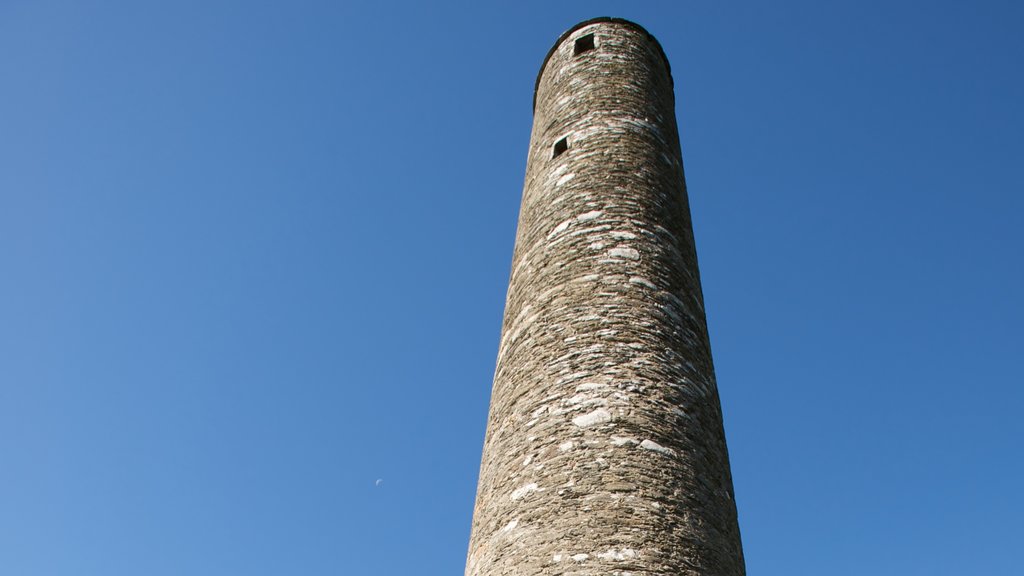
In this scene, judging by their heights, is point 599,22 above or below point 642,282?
above

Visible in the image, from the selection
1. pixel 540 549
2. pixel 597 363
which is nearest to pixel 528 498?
pixel 540 549

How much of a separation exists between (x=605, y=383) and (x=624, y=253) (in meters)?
1.18

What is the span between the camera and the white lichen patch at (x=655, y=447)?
416 centimetres

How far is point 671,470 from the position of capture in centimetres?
414

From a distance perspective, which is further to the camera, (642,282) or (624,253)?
(624,253)

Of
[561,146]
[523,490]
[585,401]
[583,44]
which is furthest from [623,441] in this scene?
[583,44]

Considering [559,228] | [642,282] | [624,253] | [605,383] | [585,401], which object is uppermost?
[559,228]

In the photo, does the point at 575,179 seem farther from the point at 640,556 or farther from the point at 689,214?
the point at 640,556

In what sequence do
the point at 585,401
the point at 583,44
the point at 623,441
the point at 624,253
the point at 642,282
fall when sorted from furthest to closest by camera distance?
the point at 583,44
the point at 624,253
the point at 642,282
the point at 585,401
the point at 623,441

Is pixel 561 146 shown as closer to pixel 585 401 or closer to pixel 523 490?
pixel 585 401

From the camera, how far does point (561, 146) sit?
661cm

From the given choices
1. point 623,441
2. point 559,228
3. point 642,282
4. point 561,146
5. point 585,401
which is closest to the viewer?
point 623,441

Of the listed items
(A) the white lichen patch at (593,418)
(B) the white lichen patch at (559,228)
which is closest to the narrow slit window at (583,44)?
(B) the white lichen patch at (559,228)

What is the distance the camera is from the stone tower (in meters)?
3.88
